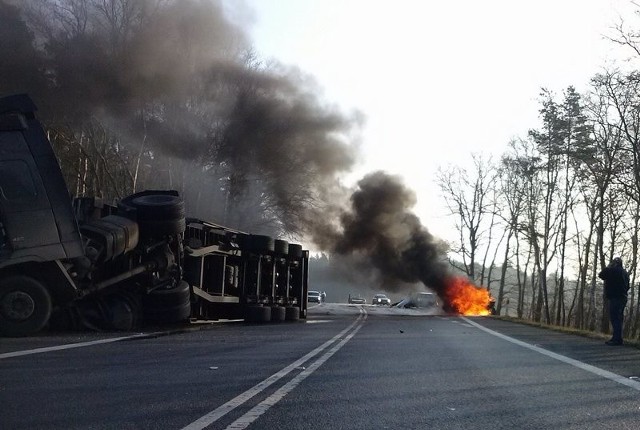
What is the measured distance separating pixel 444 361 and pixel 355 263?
94.0ft

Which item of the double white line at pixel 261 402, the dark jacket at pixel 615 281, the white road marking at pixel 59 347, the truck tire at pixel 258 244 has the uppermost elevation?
the truck tire at pixel 258 244

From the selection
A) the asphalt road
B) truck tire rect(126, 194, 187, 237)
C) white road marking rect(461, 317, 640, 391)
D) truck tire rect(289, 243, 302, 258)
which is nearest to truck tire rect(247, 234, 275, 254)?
truck tire rect(289, 243, 302, 258)

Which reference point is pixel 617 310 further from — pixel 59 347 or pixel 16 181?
pixel 16 181

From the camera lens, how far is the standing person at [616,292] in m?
15.9

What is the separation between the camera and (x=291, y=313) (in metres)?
24.0

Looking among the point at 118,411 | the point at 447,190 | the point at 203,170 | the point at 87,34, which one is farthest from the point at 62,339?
the point at 447,190

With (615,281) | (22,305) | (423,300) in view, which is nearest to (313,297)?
(423,300)

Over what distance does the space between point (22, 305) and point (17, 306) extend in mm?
76

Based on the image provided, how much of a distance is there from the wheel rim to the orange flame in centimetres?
3134

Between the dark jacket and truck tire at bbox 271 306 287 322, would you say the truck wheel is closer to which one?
truck tire at bbox 271 306 287 322

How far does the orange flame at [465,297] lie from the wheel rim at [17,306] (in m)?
31.3

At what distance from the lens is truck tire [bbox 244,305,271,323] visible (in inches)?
827

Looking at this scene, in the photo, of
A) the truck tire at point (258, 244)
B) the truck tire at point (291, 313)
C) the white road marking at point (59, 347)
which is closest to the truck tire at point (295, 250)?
the truck tire at point (291, 313)

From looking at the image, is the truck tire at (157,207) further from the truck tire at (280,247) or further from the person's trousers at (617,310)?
the person's trousers at (617,310)
